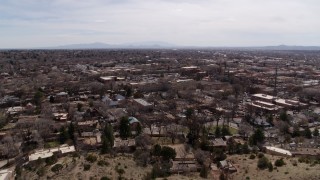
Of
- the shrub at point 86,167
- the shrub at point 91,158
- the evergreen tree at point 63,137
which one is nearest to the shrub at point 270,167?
the shrub at point 91,158

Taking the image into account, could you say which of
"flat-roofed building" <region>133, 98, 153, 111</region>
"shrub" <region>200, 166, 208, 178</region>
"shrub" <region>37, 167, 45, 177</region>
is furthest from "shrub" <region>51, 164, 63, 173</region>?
"flat-roofed building" <region>133, 98, 153, 111</region>

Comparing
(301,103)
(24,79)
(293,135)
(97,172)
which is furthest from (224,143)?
(24,79)

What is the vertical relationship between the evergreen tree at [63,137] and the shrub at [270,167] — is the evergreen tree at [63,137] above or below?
below

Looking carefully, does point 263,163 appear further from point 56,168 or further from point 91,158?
point 56,168

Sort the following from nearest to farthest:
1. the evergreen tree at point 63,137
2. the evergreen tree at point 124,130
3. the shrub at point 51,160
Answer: the shrub at point 51,160 < the evergreen tree at point 63,137 < the evergreen tree at point 124,130

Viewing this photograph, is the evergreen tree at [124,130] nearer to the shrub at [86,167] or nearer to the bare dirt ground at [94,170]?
the bare dirt ground at [94,170]

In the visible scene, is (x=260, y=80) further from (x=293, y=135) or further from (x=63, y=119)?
(x=63, y=119)

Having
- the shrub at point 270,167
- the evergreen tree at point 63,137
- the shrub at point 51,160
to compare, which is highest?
the shrub at point 270,167

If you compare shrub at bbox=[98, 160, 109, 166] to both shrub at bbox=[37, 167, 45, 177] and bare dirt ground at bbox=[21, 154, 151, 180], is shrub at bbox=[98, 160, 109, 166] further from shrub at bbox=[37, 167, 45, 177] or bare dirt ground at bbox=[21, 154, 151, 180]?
shrub at bbox=[37, 167, 45, 177]

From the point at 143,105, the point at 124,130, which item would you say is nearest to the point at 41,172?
the point at 124,130
